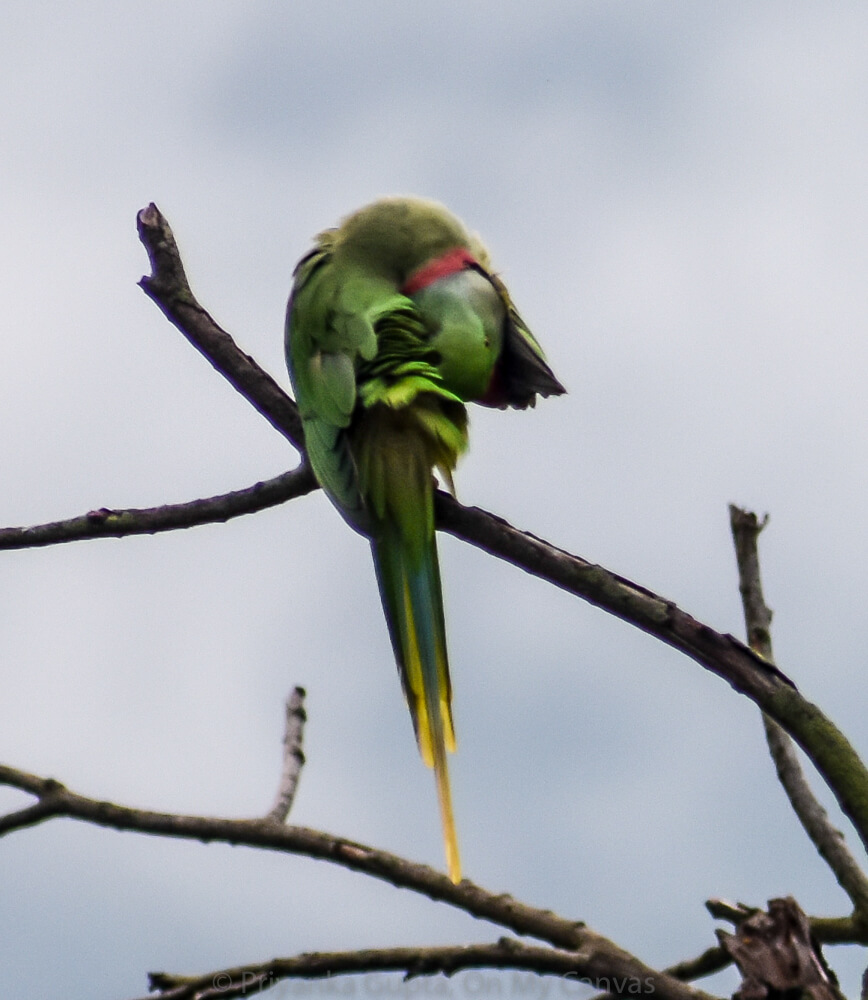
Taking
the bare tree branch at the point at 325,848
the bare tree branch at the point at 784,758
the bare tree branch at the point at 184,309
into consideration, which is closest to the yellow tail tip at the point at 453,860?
the bare tree branch at the point at 325,848

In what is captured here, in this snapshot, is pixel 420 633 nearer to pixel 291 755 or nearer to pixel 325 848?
pixel 291 755

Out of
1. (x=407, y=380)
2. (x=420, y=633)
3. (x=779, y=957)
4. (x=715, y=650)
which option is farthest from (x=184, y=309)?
(x=779, y=957)

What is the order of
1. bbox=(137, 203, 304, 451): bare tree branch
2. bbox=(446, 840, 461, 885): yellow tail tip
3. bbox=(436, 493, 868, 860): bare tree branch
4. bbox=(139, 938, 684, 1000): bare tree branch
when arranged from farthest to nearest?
1. bbox=(137, 203, 304, 451): bare tree branch
2. bbox=(446, 840, 461, 885): yellow tail tip
3. bbox=(436, 493, 868, 860): bare tree branch
4. bbox=(139, 938, 684, 1000): bare tree branch

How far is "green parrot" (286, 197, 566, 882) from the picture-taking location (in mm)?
3500

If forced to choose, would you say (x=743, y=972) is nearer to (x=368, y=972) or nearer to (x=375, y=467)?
(x=368, y=972)

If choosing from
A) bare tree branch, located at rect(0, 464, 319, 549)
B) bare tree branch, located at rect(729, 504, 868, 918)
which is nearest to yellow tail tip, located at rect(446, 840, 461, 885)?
bare tree branch, located at rect(729, 504, 868, 918)

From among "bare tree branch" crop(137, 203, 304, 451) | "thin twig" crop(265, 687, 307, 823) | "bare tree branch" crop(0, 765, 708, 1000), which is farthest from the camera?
"bare tree branch" crop(137, 203, 304, 451)

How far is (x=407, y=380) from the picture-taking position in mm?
3672

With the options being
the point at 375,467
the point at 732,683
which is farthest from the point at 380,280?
the point at 732,683

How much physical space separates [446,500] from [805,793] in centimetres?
118

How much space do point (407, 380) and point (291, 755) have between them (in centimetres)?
109

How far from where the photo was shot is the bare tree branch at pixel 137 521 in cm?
332

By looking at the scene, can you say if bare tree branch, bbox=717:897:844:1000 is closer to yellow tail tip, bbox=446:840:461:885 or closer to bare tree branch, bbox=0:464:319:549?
yellow tail tip, bbox=446:840:461:885

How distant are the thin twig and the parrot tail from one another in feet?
1.12
